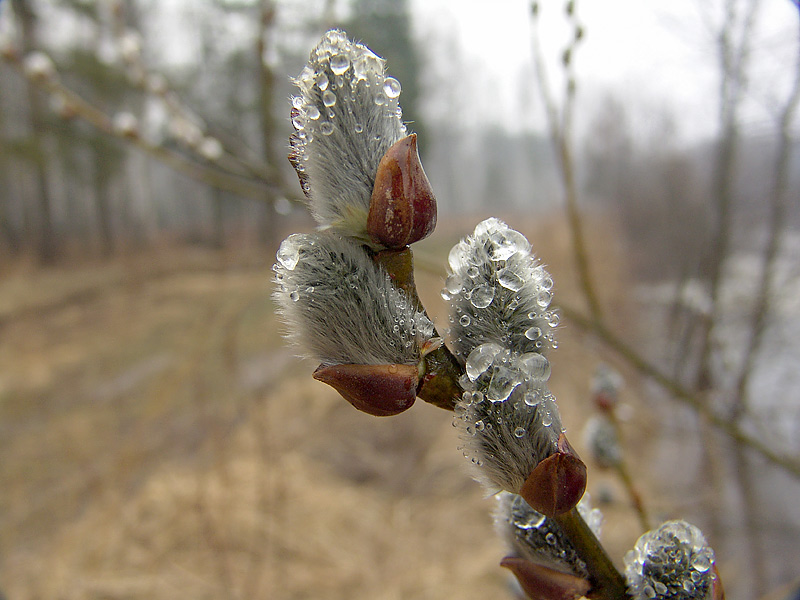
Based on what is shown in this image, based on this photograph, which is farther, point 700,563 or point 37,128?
point 37,128

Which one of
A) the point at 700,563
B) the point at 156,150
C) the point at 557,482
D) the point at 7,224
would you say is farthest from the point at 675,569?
the point at 7,224

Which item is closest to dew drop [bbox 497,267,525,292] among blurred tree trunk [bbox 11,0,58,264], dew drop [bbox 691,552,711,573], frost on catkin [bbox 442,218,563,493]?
frost on catkin [bbox 442,218,563,493]

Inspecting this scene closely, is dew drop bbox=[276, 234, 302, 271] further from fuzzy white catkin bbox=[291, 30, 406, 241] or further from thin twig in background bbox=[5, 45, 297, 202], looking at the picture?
thin twig in background bbox=[5, 45, 297, 202]

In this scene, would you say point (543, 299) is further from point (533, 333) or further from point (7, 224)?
point (7, 224)

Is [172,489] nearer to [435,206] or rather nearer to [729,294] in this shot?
[435,206]

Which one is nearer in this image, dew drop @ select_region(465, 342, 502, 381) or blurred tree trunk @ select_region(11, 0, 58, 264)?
dew drop @ select_region(465, 342, 502, 381)

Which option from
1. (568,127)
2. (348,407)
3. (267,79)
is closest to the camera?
(568,127)
